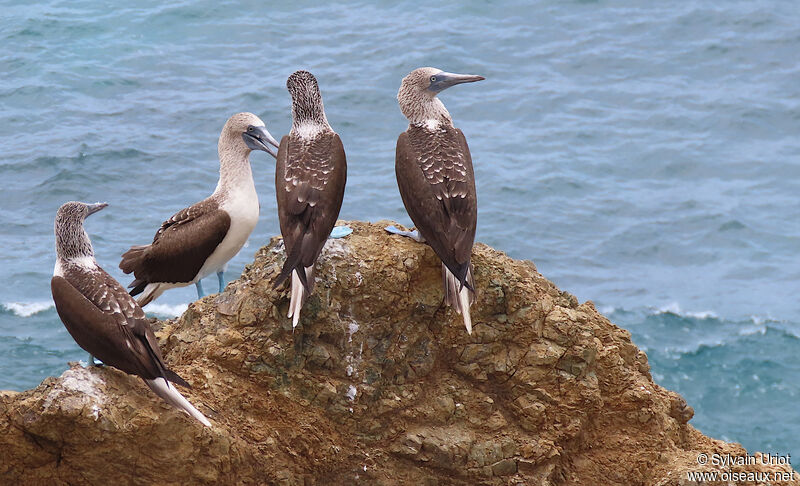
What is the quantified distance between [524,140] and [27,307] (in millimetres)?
11982

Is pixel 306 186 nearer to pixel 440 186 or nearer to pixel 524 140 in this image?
pixel 440 186

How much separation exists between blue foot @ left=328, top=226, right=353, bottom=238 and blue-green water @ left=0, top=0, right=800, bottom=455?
11488 millimetres

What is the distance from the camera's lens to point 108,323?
8.43m

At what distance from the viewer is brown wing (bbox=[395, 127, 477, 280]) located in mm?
9047

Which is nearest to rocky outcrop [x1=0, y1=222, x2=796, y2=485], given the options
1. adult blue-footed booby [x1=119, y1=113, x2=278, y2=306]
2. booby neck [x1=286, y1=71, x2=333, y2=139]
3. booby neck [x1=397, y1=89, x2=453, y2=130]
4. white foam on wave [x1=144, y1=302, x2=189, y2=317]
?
adult blue-footed booby [x1=119, y1=113, x2=278, y2=306]

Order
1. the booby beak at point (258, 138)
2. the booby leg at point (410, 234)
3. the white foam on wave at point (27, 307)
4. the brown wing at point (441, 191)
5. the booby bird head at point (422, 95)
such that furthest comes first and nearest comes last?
the white foam on wave at point (27, 307) < the booby beak at point (258, 138) < the booby bird head at point (422, 95) < the booby leg at point (410, 234) < the brown wing at point (441, 191)

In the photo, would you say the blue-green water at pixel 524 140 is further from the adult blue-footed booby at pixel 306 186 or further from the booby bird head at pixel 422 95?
the booby bird head at pixel 422 95

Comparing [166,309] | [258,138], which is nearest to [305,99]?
[258,138]

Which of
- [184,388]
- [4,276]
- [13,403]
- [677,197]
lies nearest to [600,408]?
[184,388]

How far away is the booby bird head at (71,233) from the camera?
888 cm

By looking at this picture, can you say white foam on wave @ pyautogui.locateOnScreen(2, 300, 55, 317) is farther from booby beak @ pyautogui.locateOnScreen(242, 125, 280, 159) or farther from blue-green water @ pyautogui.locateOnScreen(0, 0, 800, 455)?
booby beak @ pyautogui.locateOnScreen(242, 125, 280, 159)

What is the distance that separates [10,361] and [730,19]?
891 inches

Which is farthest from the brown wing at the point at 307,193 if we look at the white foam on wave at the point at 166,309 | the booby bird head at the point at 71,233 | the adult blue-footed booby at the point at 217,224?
the white foam on wave at the point at 166,309

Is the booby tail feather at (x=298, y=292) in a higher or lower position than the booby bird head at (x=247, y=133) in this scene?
lower
